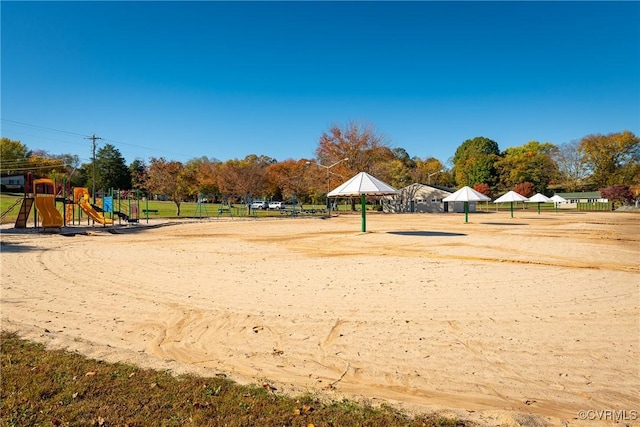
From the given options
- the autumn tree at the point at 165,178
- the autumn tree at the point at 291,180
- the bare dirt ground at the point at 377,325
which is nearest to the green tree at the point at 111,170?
the autumn tree at the point at 291,180

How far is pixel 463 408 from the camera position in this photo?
397 cm

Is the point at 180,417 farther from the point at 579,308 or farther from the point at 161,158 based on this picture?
the point at 161,158

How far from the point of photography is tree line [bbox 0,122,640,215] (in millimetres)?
59469

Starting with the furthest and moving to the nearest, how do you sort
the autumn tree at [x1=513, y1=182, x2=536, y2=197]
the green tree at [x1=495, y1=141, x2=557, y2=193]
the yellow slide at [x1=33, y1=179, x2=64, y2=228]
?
the green tree at [x1=495, y1=141, x2=557, y2=193], the autumn tree at [x1=513, y1=182, x2=536, y2=197], the yellow slide at [x1=33, y1=179, x2=64, y2=228]

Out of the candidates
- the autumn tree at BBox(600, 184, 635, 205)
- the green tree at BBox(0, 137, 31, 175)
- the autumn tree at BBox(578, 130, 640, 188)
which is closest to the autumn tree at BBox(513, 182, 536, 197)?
the autumn tree at BBox(578, 130, 640, 188)

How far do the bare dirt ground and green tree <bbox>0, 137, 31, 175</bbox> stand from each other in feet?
272

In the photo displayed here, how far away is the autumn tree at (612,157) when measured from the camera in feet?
274

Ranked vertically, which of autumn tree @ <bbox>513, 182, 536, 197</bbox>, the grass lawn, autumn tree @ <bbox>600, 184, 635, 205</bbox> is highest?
autumn tree @ <bbox>513, 182, 536, 197</bbox>

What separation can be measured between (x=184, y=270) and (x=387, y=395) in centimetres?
Answer: 873

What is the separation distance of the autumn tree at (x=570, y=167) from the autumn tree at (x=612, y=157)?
2.03 metres

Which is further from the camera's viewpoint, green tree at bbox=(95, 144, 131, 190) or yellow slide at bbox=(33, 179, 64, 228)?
green tree at bbox=(95, 144, 131, 190)

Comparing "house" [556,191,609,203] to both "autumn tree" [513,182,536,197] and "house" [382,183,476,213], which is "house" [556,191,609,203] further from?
"house" [382,183,476,213]

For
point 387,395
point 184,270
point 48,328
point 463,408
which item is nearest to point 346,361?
point 387,395

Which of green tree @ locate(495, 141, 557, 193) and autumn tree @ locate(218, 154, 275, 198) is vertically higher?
green tree @ locate(495, 141, 557, 193)
